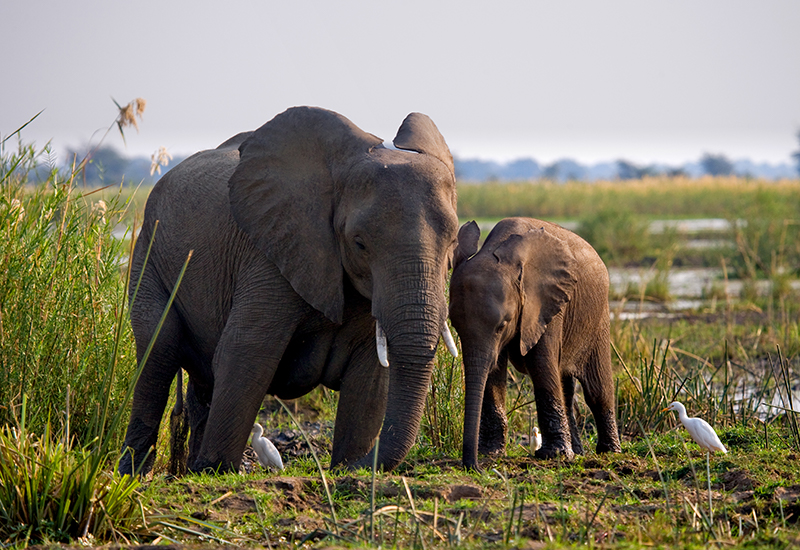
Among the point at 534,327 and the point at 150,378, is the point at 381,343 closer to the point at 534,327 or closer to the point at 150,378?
the point at 534,327

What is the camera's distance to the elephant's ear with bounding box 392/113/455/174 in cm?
533

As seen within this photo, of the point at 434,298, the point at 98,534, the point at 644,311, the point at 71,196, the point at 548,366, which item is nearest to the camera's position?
the point at 98,534

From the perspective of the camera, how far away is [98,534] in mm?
4320

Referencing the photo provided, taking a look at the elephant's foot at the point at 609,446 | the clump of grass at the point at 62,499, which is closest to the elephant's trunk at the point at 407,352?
the clump of grass at the point at 62,499

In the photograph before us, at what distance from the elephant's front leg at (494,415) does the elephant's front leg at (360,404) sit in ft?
2.78

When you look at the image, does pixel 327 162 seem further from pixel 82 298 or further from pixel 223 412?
pixel 82 298

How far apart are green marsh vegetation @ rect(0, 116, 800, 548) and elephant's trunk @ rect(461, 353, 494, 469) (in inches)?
5.8

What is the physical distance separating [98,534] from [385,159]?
234 centimetres

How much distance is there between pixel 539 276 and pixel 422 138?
1216 millimetres

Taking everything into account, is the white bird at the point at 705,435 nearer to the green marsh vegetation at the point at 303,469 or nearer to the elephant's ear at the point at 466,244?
the green marsh vegetation at the point at 303,469

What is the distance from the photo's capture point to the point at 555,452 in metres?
6.12

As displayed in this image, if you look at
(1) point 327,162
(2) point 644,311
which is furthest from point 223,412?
(2) point 644,311

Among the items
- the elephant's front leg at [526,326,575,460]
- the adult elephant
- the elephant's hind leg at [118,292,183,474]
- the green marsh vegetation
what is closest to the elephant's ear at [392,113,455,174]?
the adult elephant

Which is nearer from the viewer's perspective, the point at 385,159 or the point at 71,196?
the point at 385,159
